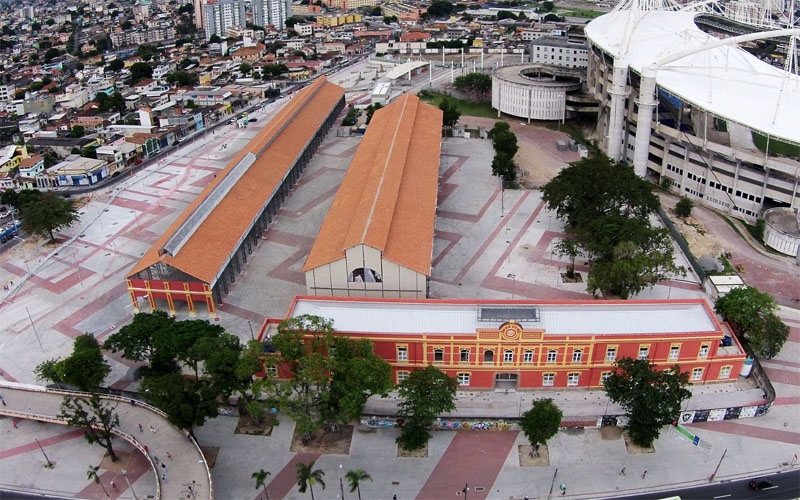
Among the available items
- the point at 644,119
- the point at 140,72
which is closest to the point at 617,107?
the point at 644,119

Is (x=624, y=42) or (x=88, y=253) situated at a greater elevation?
(x=624, y=42)

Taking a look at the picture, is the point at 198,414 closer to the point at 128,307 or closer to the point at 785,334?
the point at 128,307

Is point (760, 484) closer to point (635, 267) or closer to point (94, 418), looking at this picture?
point (635, 267)

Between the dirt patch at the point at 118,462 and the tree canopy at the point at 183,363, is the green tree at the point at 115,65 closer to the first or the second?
the tree canopy at the point at 183,363

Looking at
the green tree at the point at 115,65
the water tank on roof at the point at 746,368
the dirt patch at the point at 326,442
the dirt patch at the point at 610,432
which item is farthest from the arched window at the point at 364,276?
the green tree at the point at 115,65

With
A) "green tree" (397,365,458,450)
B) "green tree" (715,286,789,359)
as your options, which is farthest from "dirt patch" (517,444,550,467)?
"green tree" (715,286,789,359)

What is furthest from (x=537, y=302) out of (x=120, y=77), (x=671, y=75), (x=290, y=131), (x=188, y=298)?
(x=120, y=77)

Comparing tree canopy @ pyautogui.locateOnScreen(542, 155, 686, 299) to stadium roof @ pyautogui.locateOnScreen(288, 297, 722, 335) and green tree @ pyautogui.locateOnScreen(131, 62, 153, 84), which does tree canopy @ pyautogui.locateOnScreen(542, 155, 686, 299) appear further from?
green tree @ pyautogui.locateOnScreen(131, 62, 153, 84)
